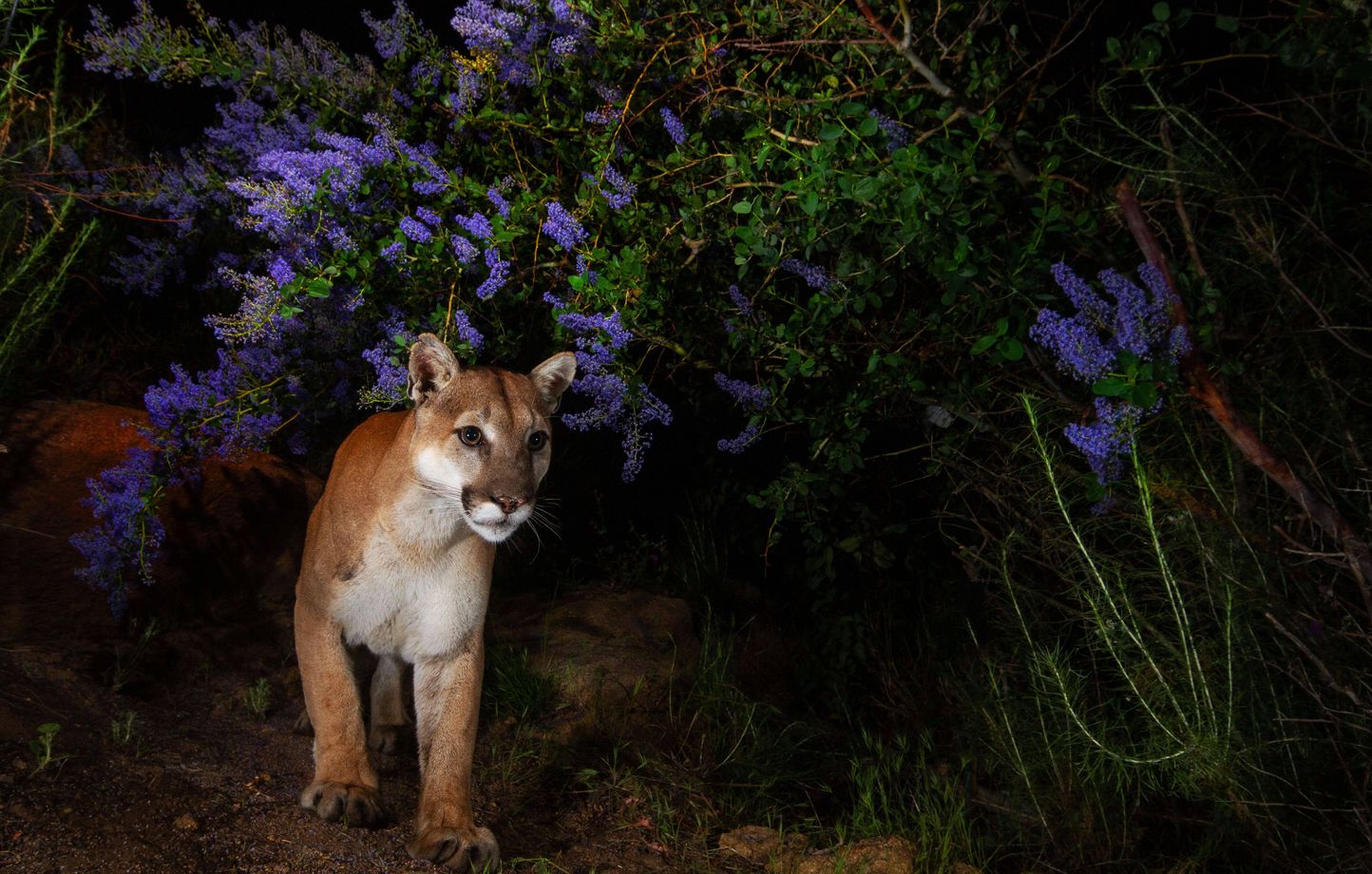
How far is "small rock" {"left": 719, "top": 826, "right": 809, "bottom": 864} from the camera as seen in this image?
12.9ft

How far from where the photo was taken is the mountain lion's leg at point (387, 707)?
493cm

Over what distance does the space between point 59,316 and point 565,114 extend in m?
3.26

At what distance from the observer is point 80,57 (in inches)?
296

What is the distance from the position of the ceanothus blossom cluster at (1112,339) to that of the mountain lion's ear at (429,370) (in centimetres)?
212

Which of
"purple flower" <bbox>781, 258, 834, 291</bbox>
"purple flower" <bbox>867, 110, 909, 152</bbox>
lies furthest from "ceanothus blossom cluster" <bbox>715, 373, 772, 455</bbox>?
"purple flower" <bbox>867, 110, 909, 152</bbox>

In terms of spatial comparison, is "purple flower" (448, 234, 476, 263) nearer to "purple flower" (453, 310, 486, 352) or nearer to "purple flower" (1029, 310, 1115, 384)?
"purple flower" (453, 310, 486, 352)

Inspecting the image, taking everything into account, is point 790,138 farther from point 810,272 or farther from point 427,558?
point 427,558

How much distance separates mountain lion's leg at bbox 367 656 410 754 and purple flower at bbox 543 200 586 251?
1.90 metres

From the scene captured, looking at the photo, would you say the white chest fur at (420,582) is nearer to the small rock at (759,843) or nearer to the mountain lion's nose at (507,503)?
the mountain lion's nose at (507,503)

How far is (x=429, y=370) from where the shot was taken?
439cm

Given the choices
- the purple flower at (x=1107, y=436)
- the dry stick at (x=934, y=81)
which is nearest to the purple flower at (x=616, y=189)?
the dry stick at (x=934, y=81)

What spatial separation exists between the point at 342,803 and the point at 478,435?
4.44 feet

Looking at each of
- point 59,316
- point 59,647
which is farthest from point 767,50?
point 59,316

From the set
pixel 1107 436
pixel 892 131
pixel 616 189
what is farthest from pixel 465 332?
pixel 1107 436
